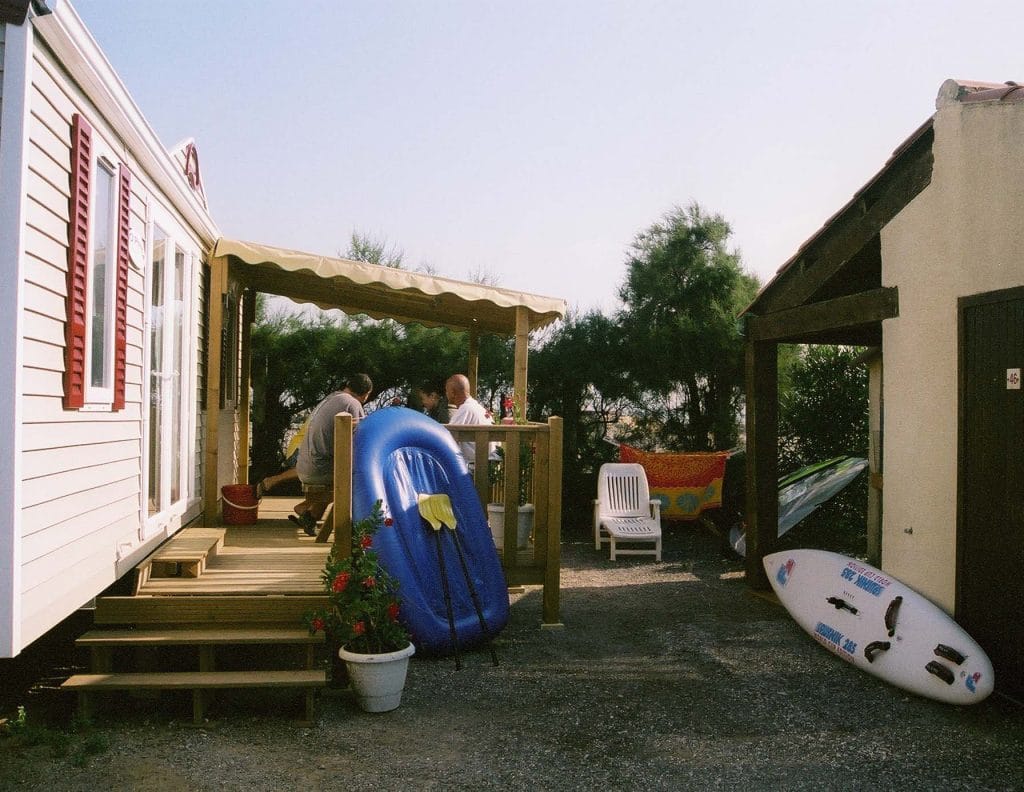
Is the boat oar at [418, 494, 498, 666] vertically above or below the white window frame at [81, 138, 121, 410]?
below

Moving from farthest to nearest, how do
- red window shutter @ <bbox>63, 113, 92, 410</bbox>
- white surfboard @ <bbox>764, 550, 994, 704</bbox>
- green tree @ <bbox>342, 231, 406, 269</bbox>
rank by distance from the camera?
green tree @ <bbox>342, 231, 406, 269</bbox>, white surfboard @ <bbox>764, 550, 994, 704</bbox>, red window shutter @ <bbox>63, 113, 92, 410</bbox>

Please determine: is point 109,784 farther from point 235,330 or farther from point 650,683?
point 235,330

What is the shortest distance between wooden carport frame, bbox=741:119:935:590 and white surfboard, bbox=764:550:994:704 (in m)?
0.90

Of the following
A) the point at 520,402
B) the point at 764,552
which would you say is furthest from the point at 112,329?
the point at 764,552

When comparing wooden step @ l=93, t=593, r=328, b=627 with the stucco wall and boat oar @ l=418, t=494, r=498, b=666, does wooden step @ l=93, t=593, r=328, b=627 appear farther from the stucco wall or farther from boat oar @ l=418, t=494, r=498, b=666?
the stucco wall

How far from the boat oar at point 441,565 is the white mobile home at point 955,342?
2.85 m

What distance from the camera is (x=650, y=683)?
5.07m

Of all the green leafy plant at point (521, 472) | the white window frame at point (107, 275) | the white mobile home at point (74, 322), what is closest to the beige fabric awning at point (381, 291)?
the white mobile home at point (74, 322)

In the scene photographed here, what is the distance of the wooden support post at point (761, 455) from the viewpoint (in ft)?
23.9

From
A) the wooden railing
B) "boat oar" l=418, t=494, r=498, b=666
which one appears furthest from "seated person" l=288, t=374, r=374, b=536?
"boat oar" l=418, t=494, r=498, b=666

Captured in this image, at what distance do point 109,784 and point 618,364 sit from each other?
9083 millimetres

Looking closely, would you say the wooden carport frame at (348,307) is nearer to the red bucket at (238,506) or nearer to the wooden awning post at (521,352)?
the wooden awning post at (521,352)

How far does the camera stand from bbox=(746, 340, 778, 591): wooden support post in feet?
23.9

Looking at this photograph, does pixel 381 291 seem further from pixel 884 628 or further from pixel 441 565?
pixel 884 628
